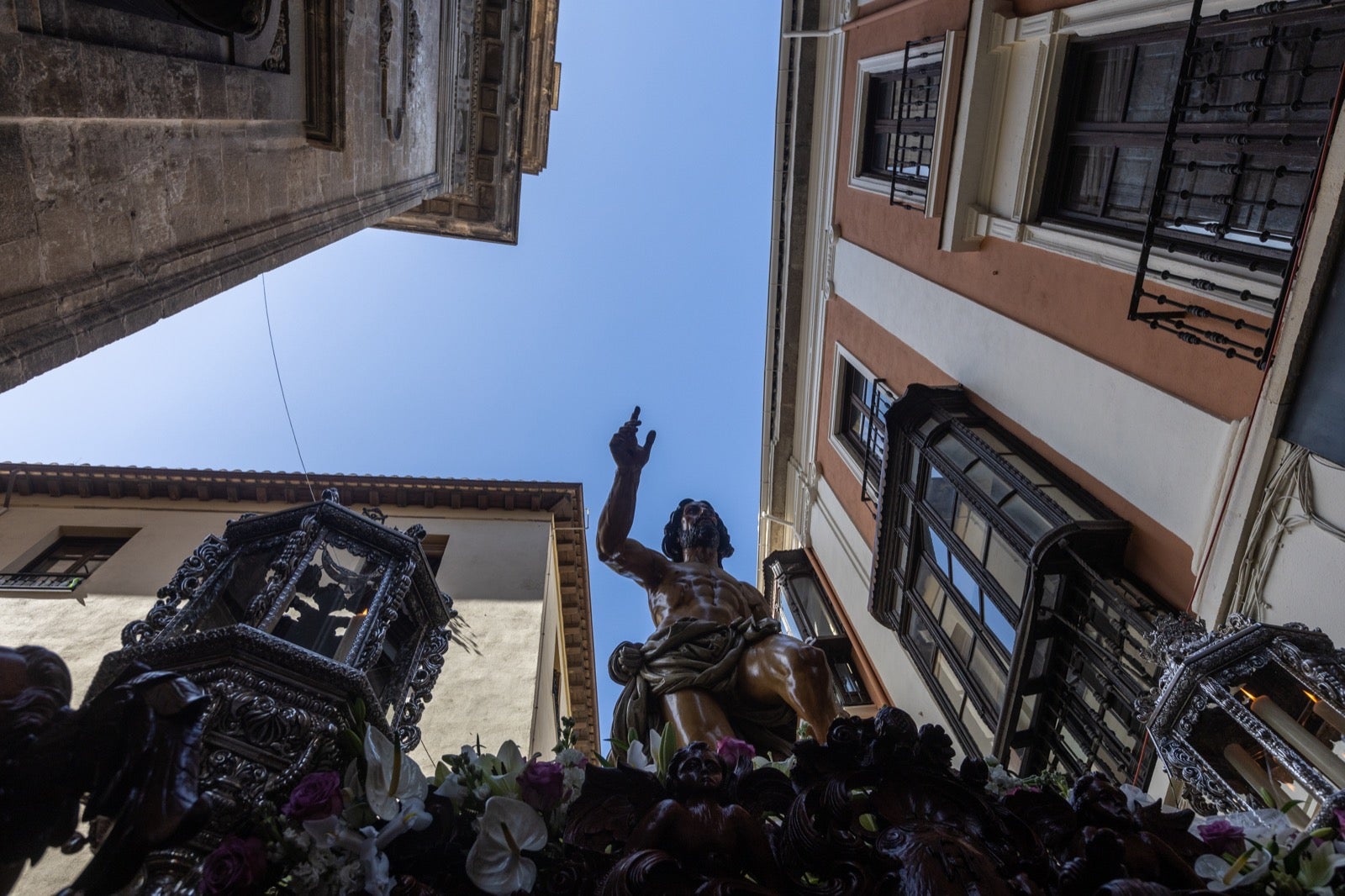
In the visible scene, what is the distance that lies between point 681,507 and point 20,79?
5.89 meters

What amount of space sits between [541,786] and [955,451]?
7.78 metres

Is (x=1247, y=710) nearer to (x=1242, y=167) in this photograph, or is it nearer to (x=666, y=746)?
(x=666, y=746)

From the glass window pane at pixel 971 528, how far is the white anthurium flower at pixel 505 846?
7.19 meters

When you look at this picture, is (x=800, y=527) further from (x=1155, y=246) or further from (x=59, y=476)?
(x=59, y=476)

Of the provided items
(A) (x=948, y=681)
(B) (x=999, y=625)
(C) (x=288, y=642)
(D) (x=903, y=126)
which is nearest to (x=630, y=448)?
(C) (x=288, y=642)

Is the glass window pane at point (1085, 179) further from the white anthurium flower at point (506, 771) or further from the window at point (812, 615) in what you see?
the white anthurium flower at point (506, 771)

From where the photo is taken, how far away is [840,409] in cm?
1517

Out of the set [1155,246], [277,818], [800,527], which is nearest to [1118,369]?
[1155,246]

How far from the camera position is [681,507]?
26.1 feet

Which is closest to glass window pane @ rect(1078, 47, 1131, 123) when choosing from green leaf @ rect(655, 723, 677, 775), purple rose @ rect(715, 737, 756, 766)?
purple rose @ rect(715, 737, 756, 766)

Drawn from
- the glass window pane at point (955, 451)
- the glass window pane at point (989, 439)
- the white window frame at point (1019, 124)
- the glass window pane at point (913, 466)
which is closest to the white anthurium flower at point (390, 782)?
the white window frame at point (1019, 124)

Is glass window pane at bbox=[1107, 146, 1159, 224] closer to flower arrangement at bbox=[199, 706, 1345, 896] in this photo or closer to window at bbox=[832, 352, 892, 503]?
window at bbox=[832, 352, 892, 503]

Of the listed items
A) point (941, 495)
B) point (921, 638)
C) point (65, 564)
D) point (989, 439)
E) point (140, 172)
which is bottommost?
point (65, 564)

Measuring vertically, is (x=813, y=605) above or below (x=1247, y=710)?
below
